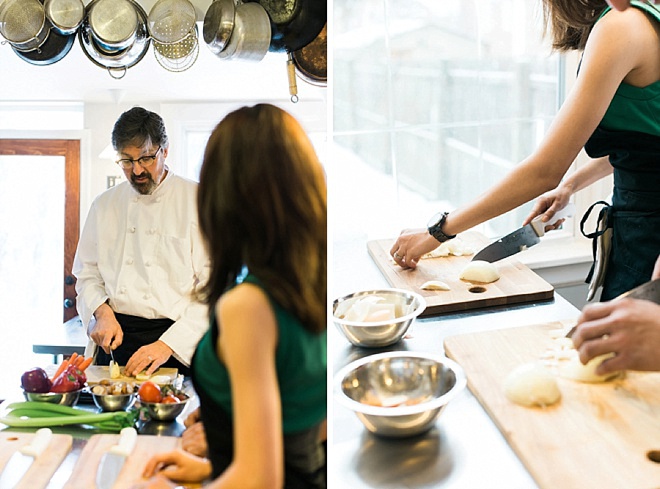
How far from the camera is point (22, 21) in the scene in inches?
22.1

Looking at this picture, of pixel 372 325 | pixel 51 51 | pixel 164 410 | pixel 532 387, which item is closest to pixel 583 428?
pixel 532 387

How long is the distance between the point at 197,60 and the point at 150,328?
0.65 ft

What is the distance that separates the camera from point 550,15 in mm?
551

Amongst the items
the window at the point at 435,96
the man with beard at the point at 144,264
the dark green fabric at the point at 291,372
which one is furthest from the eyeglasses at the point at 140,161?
the window at the point at 435,96

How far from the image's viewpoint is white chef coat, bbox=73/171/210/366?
0.39 metres

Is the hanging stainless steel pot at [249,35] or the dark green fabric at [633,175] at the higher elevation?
the hanging stainless steel pot at [249,35]

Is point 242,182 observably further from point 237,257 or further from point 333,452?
point 333,452

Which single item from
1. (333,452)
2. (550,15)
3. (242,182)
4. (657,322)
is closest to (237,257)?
(242,182)

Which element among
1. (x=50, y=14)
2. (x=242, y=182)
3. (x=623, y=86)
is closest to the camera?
(x=242, y=182)

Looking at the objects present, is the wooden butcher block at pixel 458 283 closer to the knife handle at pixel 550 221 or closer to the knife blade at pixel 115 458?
the knife handle at pixel 550 221

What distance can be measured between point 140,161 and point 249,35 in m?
0.12

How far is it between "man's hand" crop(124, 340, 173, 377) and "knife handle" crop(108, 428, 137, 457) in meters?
0.04

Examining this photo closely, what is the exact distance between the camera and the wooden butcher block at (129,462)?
0.39m

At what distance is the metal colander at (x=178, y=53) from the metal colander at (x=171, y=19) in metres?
0.01
